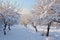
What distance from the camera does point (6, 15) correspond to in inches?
1104

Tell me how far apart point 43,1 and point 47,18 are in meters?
3.10

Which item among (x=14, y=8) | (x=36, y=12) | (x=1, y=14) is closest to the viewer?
(x=36, y=12)

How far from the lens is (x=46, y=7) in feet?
70.7

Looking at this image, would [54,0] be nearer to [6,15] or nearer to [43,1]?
[43,1]

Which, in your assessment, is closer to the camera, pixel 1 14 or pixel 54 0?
pixel 54 0

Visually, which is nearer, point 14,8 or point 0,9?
point 0,9

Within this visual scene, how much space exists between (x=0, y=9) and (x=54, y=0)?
12.2 metres

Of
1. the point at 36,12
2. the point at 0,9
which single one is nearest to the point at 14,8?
the point at 0,9

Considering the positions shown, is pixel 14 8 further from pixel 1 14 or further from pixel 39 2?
pixel 39 2

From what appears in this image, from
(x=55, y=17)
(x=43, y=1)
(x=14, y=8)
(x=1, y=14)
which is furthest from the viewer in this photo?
(x=14, y=8)

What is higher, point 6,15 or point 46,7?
point 46,7

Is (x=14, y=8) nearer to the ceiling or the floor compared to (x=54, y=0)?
nearer to the floor

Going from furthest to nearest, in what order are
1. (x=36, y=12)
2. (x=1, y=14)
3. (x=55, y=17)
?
(x=1, y=14)
(x=36, y=12)
(x=55, y=17)

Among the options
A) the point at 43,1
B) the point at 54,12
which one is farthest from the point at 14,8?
the point at 54,12
